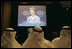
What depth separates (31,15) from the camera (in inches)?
113

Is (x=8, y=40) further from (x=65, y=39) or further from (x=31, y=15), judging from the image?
(x=31, y=15)

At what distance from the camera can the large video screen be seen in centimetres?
281

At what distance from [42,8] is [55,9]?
27 centimetres

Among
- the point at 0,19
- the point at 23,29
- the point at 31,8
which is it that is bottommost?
the point at 23,29

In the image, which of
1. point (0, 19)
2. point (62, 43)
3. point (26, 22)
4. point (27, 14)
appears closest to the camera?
point (0, 19)

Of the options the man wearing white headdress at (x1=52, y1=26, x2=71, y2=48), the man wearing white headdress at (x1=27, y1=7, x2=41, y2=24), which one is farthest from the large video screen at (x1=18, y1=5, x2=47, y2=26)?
the man wearing white headdress at (x1=52, y1=26, x2=71, y2=48)

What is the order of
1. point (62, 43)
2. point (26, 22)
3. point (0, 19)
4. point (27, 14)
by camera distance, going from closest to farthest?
point (0, 19) → point (62, 43) → point (27, 14) → point (26, 22)

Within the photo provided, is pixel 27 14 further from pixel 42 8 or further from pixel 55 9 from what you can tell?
pixel 55 9

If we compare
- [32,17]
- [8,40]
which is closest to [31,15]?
[32,17]

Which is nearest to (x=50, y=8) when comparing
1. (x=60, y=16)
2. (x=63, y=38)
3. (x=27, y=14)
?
(x=60, y=16)

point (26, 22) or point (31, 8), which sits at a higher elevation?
point (31, 8)

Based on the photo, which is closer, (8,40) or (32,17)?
(8,40)

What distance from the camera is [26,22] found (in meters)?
2.97

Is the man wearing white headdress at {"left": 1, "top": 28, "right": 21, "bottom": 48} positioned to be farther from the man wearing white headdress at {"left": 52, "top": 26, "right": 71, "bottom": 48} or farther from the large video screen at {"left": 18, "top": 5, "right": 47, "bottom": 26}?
the large video screen at {"left": 18, "top": 5, "right": 47, "bottom": 26}
